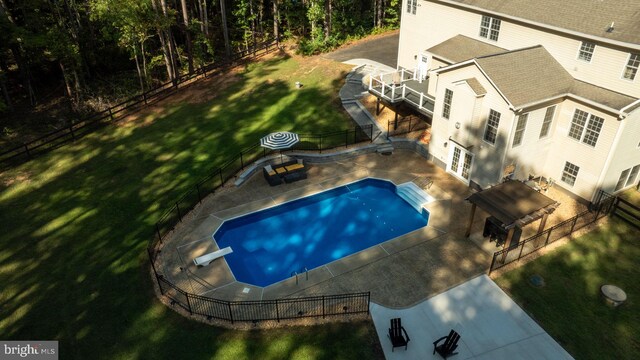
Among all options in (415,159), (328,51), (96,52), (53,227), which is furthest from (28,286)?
(328,51)

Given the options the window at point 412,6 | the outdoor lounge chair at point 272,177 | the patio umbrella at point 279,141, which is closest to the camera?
the patio umbrella at point 279,141

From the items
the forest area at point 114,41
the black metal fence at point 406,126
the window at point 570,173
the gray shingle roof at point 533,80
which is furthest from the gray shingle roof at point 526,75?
the forest area at point 114,41

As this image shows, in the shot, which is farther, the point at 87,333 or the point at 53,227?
the point at 53,227

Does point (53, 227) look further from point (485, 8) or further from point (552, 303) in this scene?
point (485, 8)

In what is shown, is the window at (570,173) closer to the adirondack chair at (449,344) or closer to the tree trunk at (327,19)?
the adirondack chair at (449,344)

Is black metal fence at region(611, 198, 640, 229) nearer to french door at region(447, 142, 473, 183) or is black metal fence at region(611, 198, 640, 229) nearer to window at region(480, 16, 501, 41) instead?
french door at region(447, 142, 473, 183)

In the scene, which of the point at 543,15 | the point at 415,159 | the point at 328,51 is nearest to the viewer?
the point at 543,15

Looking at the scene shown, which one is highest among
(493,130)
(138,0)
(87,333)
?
(138,0)

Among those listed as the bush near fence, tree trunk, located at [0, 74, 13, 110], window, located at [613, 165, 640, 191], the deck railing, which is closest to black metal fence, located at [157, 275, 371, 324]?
the bush near fence
